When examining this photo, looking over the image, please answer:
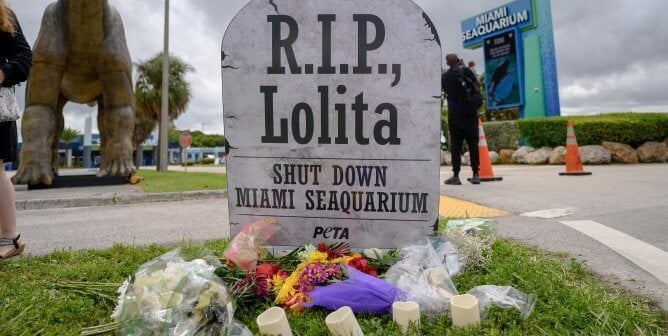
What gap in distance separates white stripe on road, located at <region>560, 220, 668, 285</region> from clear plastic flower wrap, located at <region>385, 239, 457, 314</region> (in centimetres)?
117

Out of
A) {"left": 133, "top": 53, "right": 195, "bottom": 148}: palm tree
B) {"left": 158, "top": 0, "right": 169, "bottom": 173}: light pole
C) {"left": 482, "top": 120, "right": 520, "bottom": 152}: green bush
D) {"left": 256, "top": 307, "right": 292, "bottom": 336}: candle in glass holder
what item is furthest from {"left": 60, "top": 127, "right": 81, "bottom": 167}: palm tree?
{"left": 256, "top": 307, "right": 292, "bottom": 336}: candle in glass holder

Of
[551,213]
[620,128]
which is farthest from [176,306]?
[620,128]

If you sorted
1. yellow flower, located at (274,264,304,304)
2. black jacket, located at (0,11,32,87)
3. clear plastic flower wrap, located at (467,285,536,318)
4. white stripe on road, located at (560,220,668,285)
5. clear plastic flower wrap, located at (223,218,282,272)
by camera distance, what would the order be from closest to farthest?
clear plastic flower wrap, located at (467,285,536,318) < yellow flower, located at (274,264,304,304) < clear plastic flower wrap, located at (223,218,282,272) < white stripe on road, located at (560,220,668,285) < black jacket, located at (0,11,32,87)

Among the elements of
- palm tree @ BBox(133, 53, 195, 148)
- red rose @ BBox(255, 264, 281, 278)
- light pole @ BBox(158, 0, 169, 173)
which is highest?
palm tree @ BBox(133, 53, 195, 148)

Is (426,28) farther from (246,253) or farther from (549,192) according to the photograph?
(549,192)

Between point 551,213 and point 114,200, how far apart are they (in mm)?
5632

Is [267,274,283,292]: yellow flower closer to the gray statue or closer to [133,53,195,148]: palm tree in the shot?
the gray statue

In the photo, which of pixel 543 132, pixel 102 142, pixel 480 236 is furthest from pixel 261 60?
pixel 543 132

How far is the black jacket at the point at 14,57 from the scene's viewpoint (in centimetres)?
283

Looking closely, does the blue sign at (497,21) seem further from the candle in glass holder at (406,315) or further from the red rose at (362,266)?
the candle in glass holder at (406,315)

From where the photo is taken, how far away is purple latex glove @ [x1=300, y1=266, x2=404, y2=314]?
1798 mm

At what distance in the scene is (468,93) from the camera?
6.99 m

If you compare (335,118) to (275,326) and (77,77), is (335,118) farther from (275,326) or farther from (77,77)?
(77,77)

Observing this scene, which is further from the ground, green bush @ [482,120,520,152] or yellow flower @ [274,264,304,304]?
green bush @ [482,120,520,152]
